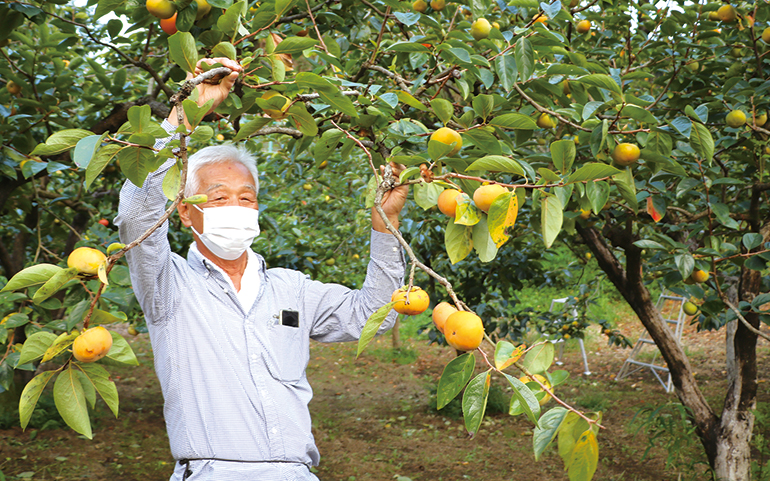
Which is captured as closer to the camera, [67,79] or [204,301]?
[204,301]

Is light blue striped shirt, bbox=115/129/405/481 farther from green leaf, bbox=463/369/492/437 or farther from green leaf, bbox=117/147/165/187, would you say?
green leaf, bbox=463/369/492/437

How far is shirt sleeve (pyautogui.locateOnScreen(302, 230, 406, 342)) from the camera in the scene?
1.70 m

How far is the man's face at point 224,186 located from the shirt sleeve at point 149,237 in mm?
219

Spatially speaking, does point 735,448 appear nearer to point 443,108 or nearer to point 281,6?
point 443,108

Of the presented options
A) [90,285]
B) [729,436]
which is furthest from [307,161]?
[729,436]

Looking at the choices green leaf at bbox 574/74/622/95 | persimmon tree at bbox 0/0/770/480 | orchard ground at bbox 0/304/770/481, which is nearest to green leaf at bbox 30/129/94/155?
persimmon tree at bbox 0/0/770/480

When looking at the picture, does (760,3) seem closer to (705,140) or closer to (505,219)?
(705,140)

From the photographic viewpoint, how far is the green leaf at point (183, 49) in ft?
3.40

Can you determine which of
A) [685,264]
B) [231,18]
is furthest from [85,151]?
[685,264]

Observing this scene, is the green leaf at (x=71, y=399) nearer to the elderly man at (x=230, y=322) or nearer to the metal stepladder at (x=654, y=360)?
the elderly man at (x=230, y=322)

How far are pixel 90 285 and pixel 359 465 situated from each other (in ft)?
10.2

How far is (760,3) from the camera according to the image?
2486mm

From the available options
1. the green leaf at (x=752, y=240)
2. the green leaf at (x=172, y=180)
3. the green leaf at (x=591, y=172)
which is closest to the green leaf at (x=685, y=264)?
the green leaf at (x=752, y=240)

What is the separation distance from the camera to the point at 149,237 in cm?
143
